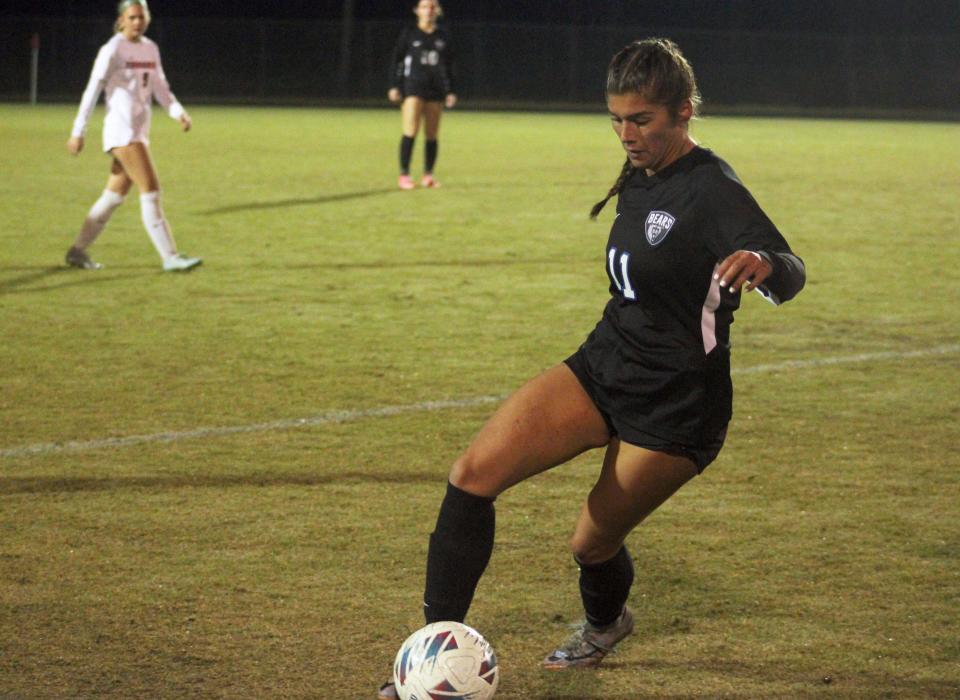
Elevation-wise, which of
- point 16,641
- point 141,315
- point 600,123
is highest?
point 16,641

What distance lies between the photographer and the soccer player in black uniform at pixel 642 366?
3.71 m

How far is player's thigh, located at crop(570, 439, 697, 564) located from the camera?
379 centimetres

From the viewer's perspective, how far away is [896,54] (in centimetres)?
4881

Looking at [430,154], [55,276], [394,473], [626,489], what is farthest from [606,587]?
[430,154]

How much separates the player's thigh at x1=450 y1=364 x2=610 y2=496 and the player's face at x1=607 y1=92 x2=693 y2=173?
2.08ft

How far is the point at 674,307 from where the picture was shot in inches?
148

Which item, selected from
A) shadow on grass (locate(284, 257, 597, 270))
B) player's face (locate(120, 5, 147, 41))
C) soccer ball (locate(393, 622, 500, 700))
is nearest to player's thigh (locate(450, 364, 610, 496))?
soccer ball (locate(393, 622, 500, 700))

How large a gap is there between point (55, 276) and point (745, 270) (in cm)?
853

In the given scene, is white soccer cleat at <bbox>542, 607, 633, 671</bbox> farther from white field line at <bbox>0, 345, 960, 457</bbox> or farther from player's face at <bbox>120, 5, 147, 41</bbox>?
player's face at <bbox>120, 5, 147, 41</bbox>

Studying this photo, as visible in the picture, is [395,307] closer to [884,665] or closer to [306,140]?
[884,665]

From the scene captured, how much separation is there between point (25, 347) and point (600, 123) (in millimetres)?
27729

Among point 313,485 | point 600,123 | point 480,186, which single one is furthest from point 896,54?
point 313,485

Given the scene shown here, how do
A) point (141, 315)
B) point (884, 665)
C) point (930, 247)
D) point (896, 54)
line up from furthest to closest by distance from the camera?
point (896, 54) → point (930, 247) → point (141, 315) → point (884, 665)

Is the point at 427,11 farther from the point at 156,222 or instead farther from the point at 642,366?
the point at 642,366
